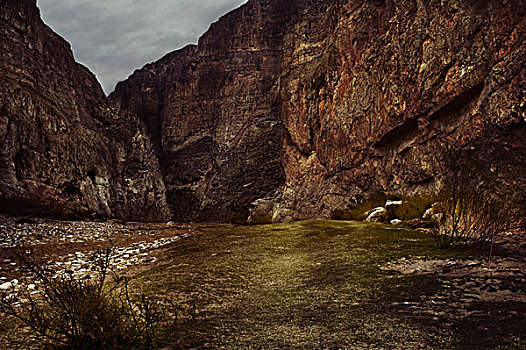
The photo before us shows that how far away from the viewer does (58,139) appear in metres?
20.3

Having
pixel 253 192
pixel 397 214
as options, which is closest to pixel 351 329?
pixel 397 214

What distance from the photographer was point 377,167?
13.1m

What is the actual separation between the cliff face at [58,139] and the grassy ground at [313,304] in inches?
525

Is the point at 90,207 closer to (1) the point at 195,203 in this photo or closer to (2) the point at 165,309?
(1) the point at 195,203

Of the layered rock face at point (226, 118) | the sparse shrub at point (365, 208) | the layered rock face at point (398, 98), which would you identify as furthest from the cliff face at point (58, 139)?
the layered rock face at point (398, 98)

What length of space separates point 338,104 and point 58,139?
1756cm

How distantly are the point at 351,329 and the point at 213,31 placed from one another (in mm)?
38292

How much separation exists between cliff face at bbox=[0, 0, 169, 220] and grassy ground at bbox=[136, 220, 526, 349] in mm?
13328

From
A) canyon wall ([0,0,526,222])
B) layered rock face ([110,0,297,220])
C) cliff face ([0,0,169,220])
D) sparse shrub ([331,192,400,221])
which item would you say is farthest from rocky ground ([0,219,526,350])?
layered rock face ([110,0,297,220])

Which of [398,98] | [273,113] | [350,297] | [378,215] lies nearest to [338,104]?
[398,98]

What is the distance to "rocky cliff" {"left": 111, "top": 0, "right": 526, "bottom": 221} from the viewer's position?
7.96 meters

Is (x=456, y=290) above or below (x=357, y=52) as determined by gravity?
below

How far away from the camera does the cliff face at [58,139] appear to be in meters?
16.4

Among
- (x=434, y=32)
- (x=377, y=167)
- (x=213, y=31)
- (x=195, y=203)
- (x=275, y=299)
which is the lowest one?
(x=195, y=203)
